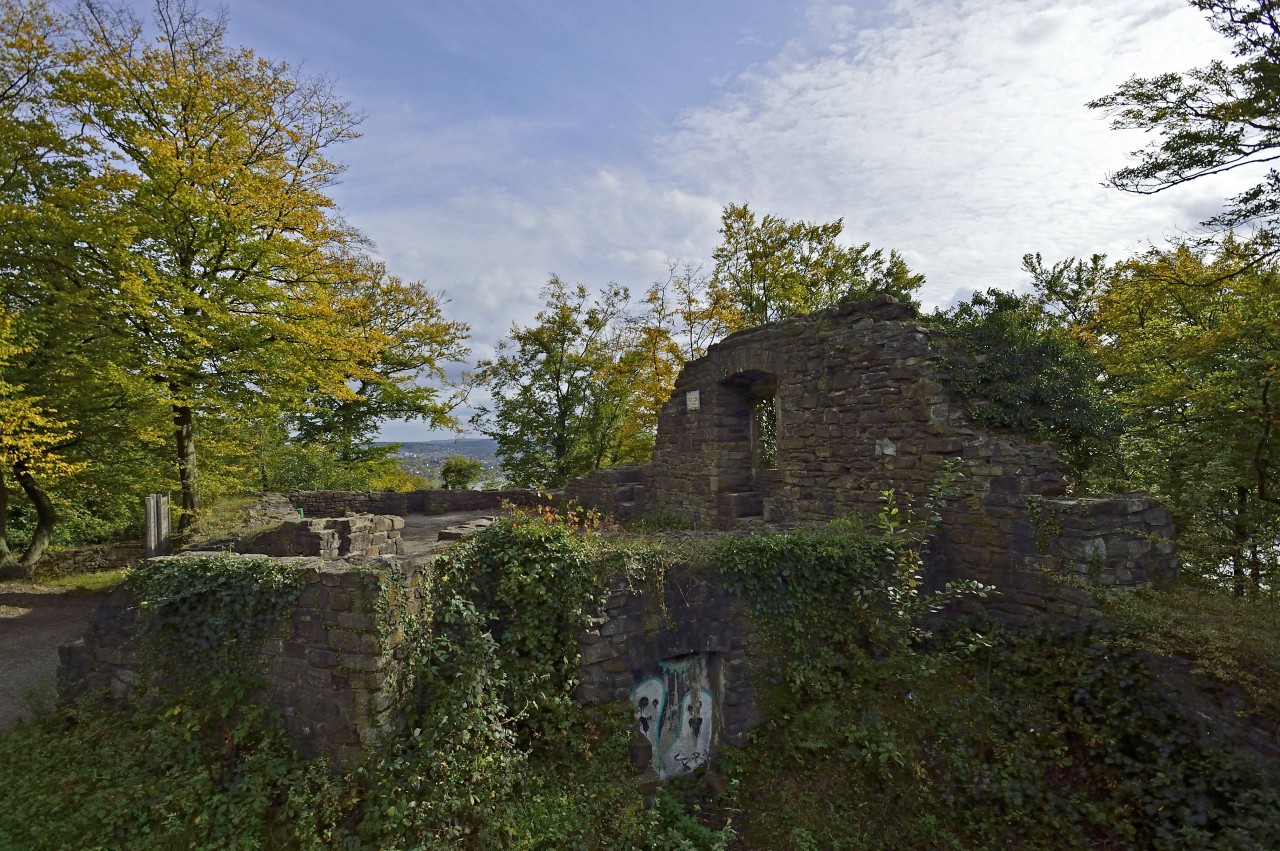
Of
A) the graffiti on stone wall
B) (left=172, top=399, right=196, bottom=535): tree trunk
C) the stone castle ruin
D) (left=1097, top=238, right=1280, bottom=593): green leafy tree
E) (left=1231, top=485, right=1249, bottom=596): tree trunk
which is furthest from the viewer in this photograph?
(left=172, top=399, right=196, bottom=535): tree trunk

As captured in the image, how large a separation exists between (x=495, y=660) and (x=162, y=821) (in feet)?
8.94

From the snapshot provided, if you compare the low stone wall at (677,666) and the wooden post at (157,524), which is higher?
the wooden post at (157,524)

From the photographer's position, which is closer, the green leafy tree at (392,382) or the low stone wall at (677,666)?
the low stone wall at (677,666)

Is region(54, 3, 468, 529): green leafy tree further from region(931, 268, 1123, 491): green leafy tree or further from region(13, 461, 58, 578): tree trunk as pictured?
region(931, 268, 1123, 491): green leafy tree

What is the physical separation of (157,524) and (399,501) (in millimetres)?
6043

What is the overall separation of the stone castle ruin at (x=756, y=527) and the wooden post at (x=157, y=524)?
1.22 m

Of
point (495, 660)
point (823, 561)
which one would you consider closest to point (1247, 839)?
point (823, 561)

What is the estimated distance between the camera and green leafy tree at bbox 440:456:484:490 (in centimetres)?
1958

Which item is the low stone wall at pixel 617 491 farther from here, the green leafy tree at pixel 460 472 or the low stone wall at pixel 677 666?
the green leafy tree at pixel 460 472

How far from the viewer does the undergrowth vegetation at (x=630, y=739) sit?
4.37 meters

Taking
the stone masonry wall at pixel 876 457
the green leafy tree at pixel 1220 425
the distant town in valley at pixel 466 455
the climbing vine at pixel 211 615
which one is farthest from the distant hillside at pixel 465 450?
the green leafy tree at pixel 1220 425

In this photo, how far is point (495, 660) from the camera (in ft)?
15.9

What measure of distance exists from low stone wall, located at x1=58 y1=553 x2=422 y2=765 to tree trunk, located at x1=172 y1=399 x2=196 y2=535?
817 cm

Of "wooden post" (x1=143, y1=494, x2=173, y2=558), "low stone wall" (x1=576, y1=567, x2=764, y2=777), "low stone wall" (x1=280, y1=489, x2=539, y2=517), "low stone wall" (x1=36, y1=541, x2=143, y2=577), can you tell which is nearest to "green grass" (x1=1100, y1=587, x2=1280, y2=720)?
"low stone wall" (x1=576, y1=567, x2=764, y2=777)
